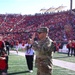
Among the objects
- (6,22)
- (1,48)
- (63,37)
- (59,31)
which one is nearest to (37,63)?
(1,48)

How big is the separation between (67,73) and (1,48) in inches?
170

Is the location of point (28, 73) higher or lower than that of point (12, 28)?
lower

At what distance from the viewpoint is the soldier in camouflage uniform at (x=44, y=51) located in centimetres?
630

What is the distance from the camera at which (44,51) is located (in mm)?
6332

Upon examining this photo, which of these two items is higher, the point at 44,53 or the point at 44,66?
the point at 44,53

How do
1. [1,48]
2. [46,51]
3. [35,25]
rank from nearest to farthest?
[46,51] < [1,48] < [35,25]

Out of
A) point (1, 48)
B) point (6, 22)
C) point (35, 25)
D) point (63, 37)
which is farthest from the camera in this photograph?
point (6, 22)

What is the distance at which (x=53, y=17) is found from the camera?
57.1 meters

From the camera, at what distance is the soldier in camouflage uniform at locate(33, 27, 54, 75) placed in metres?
6.30

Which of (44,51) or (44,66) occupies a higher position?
(44,51)

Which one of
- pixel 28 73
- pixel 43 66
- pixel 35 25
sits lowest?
pixel 28 73

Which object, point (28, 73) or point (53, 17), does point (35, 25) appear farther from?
point (28, 73)

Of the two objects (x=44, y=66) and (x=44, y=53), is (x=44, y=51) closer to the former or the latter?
(x=44, y=53)

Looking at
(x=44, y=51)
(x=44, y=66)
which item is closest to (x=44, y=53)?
(x=44, y=51)
